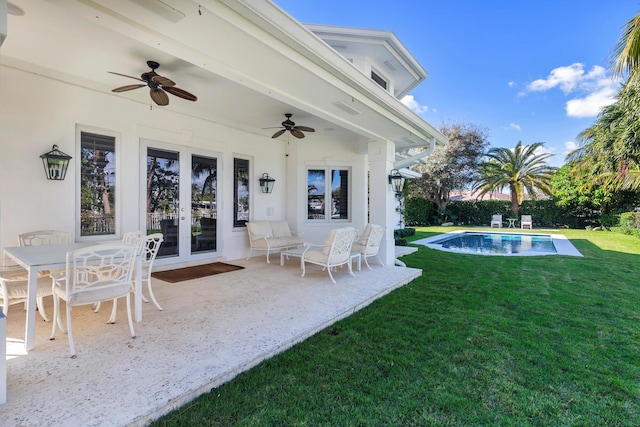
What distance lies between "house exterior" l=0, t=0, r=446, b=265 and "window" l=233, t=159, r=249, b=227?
0.12 ft

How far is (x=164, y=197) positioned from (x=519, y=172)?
2009 cm

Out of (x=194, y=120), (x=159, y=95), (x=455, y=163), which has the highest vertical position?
(x=455, y=163)

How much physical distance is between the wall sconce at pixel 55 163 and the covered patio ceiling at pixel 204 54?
837 mm

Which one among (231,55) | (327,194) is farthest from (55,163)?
(327,194)

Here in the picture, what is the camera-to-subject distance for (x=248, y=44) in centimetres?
282

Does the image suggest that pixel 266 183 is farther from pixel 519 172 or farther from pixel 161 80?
pixel 519 172

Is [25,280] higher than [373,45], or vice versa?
[373,45]

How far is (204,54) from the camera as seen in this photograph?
2996 millimetres

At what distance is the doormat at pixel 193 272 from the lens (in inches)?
208

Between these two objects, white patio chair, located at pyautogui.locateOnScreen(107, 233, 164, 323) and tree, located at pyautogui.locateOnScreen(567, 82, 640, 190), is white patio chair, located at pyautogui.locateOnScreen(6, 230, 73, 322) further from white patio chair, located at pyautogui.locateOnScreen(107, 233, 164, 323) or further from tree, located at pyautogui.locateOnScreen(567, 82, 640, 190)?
tree, located at pyautogui.locateOnScreen(567, 82, 640, 190)

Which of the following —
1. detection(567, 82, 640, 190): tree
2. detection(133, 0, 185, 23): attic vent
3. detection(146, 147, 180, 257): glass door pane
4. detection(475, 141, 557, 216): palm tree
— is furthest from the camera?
detection(475, 141, 557, 216): palm tree

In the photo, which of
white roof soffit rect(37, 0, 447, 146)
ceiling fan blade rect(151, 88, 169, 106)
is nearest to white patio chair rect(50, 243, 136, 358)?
white roof soffit rect(37, 0, 447, 146)

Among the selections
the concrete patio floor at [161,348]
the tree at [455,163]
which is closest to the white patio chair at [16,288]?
the concrete patio floor at [161,348]

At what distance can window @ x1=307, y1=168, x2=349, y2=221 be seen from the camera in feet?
27.2
